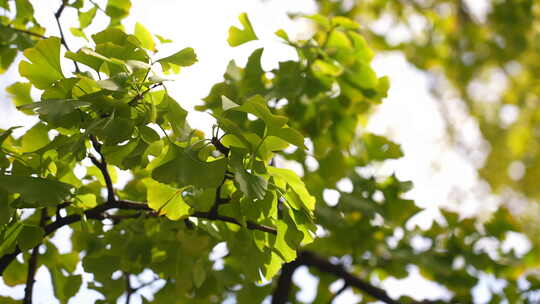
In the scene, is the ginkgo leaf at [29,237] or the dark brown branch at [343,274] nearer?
the ginkgo leaf at [29,237]

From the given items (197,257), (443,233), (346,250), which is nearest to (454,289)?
(443,233)

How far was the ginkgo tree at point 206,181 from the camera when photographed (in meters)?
0.52

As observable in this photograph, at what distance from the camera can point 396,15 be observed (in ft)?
8.80

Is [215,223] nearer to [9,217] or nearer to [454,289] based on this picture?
[9,217]

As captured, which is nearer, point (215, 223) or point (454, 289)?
point (215, 223)

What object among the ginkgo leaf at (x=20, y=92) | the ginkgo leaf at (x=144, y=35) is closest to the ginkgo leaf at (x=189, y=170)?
the ginkgo leaf at (x=144, y=35)

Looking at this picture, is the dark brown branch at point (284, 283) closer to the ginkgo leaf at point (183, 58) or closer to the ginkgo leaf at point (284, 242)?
the ginkgo leaf at point (284, 242)

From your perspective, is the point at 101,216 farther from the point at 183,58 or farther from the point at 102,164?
the point at 183,58

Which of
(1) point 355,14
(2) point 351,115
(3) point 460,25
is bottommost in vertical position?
(2) point 351,115

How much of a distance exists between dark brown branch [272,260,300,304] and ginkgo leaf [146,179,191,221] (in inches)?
15.4

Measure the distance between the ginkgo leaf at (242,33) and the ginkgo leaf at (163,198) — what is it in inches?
12.1

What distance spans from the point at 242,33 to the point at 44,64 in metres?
0.32

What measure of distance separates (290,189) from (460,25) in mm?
2475

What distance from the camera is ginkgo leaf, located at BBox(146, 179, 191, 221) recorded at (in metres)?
0.57
